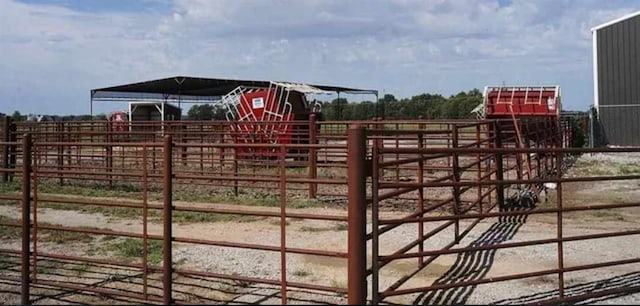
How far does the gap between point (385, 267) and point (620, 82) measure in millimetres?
24964

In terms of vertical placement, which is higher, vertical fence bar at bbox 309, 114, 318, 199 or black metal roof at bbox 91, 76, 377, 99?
black metal roof at bbox 91, 76, 377, 99

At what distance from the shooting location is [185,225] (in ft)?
33.0

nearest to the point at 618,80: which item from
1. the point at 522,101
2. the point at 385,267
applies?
the point at 522,101

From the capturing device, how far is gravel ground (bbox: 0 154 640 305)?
5934 millimetres

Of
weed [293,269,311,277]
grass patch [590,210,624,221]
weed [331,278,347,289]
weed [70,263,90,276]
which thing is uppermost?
grass patch [590,210,624,221]

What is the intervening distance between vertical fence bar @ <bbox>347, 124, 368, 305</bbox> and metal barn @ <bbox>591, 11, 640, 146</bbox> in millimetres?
26395

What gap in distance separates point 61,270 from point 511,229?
619cm

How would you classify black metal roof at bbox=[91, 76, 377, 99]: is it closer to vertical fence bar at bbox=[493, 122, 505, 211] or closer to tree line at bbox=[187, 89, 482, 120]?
tree line at bbox=[187, 89, 482, 120]

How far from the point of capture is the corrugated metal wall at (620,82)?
91.5 ft

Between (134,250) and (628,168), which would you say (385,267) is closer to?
(134,250)

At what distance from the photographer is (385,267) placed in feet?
23.5

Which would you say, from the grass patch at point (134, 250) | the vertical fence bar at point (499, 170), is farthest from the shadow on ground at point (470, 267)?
the grass patch at point (134, 250)

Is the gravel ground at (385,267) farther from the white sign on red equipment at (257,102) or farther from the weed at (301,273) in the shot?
the white sign on red equipment at (257,102)

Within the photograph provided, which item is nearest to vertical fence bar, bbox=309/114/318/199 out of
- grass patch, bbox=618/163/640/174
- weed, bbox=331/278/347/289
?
weed, bbox=331/278/347/289
